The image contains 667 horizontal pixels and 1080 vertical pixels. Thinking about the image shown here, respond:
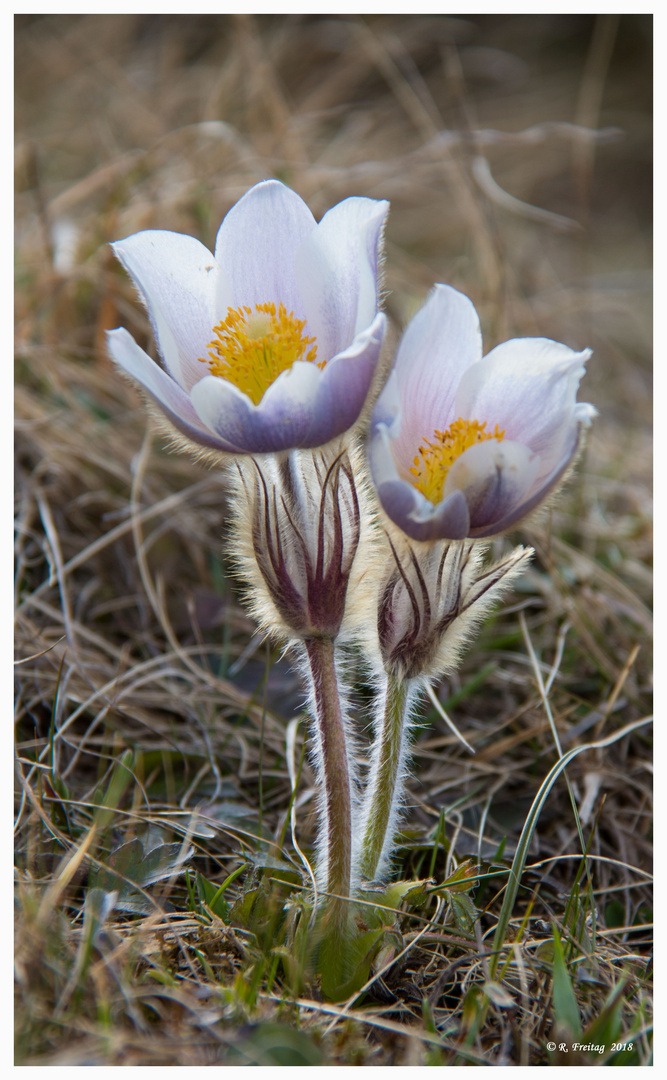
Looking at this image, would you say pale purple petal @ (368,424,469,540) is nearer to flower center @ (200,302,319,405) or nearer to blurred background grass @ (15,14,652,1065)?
flower center @ (200,302,319,405)

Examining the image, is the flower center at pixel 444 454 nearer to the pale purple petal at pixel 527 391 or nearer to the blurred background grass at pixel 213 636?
the pale purple petal at pixel 527 391

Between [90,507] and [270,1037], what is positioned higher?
[90,507]

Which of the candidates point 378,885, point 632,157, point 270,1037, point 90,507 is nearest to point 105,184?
point 90,507

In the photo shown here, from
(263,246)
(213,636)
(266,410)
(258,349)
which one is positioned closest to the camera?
(266,410)

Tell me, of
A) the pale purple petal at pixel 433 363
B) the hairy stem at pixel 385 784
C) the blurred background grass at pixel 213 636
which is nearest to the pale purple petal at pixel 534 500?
the pale purple petal at pixel 433 363

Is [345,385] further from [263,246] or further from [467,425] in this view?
[263,246]

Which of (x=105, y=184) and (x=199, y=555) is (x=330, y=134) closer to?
(x=105, y=184)

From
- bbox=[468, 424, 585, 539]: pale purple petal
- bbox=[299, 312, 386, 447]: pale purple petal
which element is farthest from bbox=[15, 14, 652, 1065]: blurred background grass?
bbox=[299, 312, 386, 447]: pale purple petal

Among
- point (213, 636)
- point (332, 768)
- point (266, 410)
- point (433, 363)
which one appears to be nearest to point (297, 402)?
point (266, 410)
